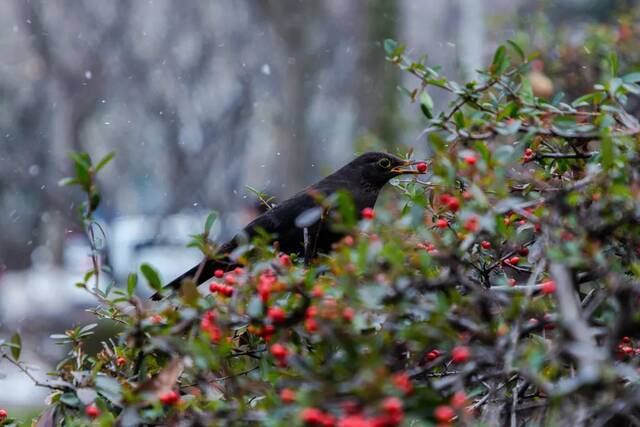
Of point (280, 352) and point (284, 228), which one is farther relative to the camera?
point (284, 228)

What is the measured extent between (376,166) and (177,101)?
10.3 m

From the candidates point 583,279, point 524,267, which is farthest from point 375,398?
point 524,267

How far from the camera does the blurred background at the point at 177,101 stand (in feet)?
45.8

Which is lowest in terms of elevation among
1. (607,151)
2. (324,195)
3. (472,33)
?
(472,33)

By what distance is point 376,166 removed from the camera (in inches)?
162

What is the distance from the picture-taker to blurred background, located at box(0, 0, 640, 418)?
13961mm

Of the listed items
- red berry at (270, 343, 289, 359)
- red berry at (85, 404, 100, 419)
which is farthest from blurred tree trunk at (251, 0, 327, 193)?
red berry at (270, 343, 289, 359)

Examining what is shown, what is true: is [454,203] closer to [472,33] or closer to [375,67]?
[472,33]

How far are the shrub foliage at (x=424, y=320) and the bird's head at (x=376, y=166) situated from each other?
5.46ft

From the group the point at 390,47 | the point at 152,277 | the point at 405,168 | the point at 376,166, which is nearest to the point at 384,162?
the point at 376,166

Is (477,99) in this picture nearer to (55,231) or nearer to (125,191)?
(125,191)

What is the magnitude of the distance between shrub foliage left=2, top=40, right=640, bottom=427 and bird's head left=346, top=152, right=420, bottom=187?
1665mm

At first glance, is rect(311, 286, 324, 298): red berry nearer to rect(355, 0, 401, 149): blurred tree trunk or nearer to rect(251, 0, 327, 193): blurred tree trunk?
rect(355, 0, 401, 149): blurred tree trunk

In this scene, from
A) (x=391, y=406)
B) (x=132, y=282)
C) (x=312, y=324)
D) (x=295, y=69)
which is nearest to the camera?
(x=391, y=406)
